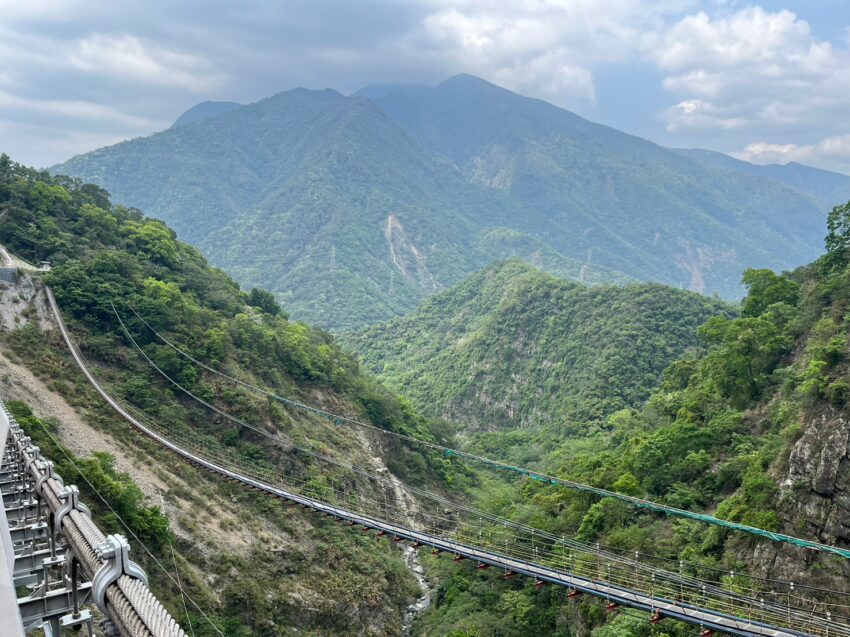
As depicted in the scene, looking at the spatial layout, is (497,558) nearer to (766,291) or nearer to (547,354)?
(766,291)

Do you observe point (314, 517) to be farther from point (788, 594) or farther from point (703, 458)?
point (788, 594)

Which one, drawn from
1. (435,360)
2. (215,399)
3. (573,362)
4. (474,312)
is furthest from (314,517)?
(474,312)

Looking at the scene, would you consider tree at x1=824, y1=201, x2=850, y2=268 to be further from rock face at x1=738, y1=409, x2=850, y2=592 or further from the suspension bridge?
the suspension bridge

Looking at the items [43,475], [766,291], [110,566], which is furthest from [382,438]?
[110,566]

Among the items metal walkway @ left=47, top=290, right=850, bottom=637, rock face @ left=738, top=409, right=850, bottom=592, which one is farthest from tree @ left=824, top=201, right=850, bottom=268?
metal walkway @ left=47, top=290, right=850, bottom=637

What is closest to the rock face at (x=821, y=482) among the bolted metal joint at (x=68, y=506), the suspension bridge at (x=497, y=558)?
the suspension bridge at (x=497, y=558)
